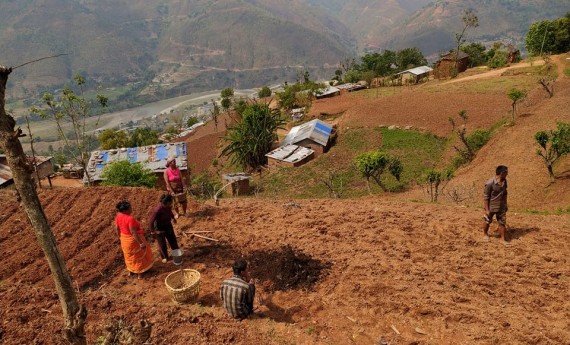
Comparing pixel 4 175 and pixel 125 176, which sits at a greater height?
pixel 125 176

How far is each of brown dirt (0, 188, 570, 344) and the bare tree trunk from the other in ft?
3.61

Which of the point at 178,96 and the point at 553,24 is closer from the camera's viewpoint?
the point at 553,24

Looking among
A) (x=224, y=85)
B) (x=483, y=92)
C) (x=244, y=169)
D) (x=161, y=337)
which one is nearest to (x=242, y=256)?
(x=161, y=337)

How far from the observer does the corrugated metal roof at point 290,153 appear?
2943cm

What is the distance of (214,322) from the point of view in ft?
17.5

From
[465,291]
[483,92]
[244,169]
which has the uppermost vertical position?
[483,92]

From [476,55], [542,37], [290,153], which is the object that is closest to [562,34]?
[542,37]

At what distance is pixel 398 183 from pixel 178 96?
17159cm

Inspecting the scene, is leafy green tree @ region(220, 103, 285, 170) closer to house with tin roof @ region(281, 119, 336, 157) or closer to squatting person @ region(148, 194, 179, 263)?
house with tin roof @ region(281, 119, 336, 157)

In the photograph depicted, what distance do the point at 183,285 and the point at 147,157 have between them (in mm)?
23390

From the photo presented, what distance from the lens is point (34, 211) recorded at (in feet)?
11.6

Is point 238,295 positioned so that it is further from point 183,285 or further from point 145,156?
point 145,156

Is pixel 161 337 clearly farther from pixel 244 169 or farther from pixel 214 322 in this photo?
pixel 244 169

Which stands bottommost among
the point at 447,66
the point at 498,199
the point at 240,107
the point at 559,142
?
the point at 498,199
